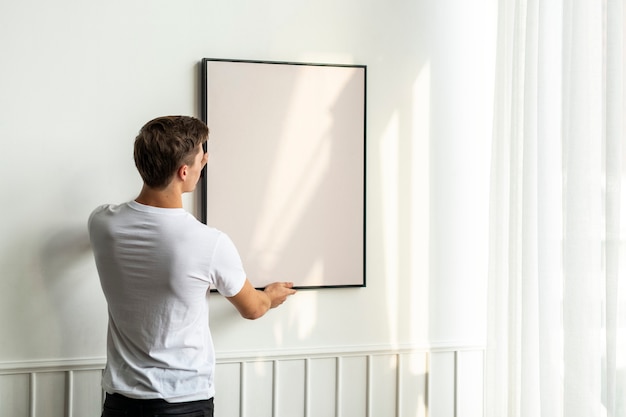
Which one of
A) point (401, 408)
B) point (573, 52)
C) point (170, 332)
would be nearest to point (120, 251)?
point (170, 332)

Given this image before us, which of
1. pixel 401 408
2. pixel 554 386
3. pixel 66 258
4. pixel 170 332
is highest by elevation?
pixel 66 258

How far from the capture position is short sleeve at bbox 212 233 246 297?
178 centimetres

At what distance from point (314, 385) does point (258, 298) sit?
44 cm

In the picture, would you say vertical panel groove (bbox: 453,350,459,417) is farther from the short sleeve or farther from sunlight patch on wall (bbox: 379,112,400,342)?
the short sleeve

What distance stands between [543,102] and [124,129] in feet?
4.00

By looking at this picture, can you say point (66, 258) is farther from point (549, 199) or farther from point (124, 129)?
point (549, 199)

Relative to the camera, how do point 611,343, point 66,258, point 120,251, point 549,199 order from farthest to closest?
point 66,258 < point 549,199 < point 120,251 < point 611,343

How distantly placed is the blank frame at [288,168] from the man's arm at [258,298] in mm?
61

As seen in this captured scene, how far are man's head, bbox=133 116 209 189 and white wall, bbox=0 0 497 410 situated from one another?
309mm

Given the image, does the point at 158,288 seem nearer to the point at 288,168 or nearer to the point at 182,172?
the point at 182,172

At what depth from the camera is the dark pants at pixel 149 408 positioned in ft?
5.82

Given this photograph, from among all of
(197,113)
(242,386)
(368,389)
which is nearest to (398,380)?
(368,389)

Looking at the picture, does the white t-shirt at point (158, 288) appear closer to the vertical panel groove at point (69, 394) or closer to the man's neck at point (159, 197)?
the man's neck at point (159, 197)

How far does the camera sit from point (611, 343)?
5.36 ft
